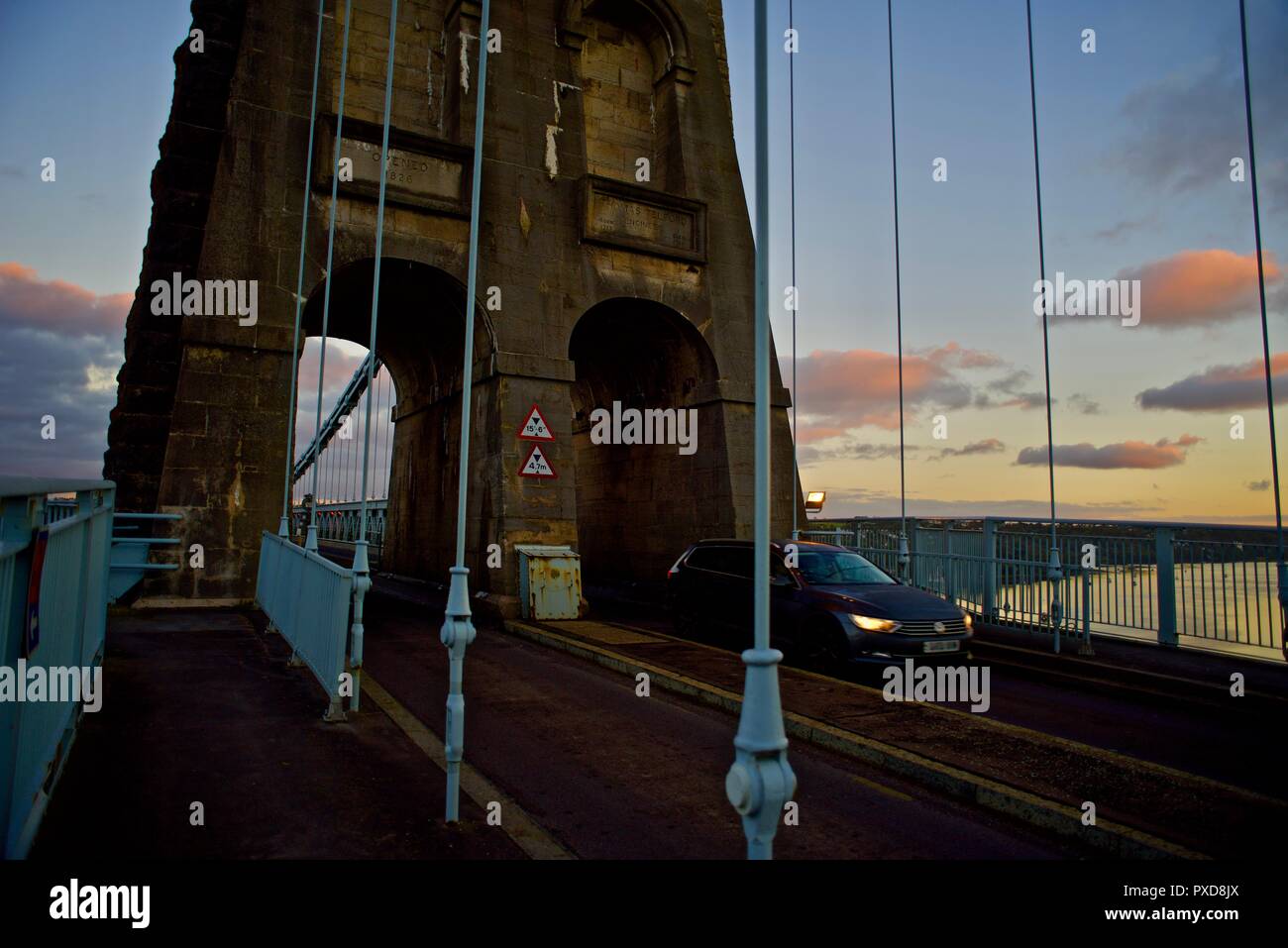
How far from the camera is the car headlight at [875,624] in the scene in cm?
923

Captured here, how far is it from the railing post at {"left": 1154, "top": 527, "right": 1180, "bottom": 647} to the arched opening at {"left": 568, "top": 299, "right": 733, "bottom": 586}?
7327 mm

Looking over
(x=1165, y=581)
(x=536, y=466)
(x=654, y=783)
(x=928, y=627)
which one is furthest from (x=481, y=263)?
(x=1165, y=581)

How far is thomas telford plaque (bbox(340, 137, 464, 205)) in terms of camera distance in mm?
13984

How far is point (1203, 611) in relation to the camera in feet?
35.8

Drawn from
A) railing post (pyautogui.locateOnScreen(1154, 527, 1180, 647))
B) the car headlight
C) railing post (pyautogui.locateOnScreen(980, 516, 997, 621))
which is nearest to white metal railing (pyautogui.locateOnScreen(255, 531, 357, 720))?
the car headlight

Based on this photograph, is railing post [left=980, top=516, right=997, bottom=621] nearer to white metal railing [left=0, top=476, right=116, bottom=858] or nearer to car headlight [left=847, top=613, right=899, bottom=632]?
car headlight [left=847, top=613, right=899, bottom=632]

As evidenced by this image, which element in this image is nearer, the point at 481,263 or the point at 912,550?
the point at 481,263

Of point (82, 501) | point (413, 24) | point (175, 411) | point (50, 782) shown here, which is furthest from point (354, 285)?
point (50, 782)

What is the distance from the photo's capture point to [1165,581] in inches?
447

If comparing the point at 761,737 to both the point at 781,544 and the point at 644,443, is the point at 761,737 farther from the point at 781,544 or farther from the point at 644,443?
the point at 644,443

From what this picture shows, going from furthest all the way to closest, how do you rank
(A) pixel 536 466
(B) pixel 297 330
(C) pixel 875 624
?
(A) pixel 536 466 < (B) pixel 297 330 < (C) pixel 875 624

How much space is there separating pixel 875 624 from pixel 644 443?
1023 cm

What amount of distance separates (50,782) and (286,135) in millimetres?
12329
